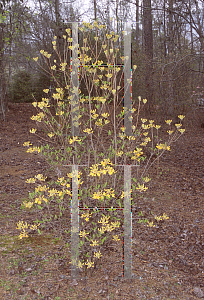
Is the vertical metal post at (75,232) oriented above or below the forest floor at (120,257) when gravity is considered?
above

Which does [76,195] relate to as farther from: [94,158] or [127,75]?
[127,75]

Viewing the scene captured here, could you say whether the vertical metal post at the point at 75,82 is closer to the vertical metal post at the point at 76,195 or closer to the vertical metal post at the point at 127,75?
the vertical metal post at the point at 76,195

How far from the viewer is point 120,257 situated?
280 centimetres

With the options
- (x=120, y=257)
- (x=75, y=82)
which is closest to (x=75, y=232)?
(x=120, y=257)

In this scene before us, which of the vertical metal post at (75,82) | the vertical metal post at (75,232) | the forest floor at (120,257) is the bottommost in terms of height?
the forest floor at (120,257)

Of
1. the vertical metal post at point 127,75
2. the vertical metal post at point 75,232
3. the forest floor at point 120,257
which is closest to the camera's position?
the forest floor at point 120,257

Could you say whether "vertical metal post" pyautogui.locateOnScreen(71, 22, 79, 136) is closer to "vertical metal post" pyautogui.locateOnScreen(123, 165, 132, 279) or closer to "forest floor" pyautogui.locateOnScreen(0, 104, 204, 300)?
"vertical metal post" pyautogui.locateOnScreen(123, 165, 132, 279)

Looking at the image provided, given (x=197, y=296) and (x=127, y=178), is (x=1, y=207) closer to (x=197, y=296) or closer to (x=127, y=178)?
(x=127, y=178)

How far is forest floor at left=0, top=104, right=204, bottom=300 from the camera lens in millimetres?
2359

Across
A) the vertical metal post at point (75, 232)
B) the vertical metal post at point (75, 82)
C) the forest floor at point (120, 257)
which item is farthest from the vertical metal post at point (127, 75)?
the forest floor at point (120, 257)

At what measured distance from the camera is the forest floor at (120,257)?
2.36 metres

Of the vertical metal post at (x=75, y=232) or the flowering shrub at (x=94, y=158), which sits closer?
the vertical metal post at (x=75, y=232)

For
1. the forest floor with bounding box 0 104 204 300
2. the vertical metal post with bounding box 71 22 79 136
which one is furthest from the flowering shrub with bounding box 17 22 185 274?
the forest floor with bounding box 0 104 204 300

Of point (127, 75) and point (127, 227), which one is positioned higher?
point (127, 75)
